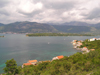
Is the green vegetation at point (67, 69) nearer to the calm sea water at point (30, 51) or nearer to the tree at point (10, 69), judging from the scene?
the tree at point (10, 69)

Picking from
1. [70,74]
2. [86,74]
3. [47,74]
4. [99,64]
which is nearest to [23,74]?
[47,74]

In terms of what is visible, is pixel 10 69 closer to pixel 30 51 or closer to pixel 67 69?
pixel 67 69

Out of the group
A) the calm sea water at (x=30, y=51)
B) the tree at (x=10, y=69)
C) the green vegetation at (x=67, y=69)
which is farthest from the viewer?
the calm sea water at (x=30, y=51)

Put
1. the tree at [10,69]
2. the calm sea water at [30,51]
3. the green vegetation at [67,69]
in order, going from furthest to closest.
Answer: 1. the calm sea water at [30,51]
2. the tree at [10,69]
3. the green vegetation at [67,69]

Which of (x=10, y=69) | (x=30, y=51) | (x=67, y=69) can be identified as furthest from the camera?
(x=30, y=51)

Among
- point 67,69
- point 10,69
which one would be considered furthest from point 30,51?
point 67,69

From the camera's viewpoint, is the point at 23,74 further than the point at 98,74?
Yes

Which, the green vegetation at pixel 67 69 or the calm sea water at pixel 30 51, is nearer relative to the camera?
the green vegetation at pixel 67 69

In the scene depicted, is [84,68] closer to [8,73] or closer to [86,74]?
[86,74]

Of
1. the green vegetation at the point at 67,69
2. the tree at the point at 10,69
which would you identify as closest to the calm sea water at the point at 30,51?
the tree at the point at 10,69

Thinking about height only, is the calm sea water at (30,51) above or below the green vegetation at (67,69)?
below

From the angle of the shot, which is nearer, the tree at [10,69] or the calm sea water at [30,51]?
the tree at [10,69]
